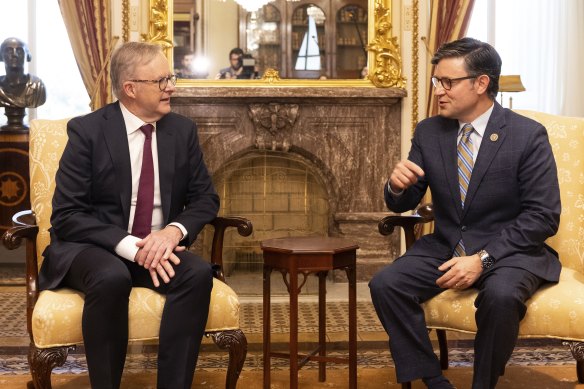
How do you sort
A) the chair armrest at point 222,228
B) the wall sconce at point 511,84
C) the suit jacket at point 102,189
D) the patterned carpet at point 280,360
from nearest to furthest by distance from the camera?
the suit jacket at point 102,189 → the chair armrest at point 222,228 → the patterned carpet at point 280,360 → the wall sconce at point 511,84

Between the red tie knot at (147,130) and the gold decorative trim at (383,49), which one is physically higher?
the gold decorative trim at (383,49)

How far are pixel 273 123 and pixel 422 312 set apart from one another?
3004 millimetres

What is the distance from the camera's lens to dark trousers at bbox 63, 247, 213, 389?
115 inches

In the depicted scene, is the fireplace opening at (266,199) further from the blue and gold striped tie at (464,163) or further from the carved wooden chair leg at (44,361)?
the carved wooden chair leg at (44,361)

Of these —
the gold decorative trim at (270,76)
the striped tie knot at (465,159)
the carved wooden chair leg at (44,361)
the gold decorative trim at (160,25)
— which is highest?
the gold decorative trim at (160,25)

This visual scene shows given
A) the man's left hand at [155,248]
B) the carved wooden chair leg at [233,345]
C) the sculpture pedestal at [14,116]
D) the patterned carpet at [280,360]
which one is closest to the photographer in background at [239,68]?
the sculpture pedestal at [14,116]

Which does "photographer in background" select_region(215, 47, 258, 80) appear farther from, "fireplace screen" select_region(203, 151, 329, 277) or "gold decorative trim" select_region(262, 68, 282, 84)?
"fireplace screen" select_region(203, 151, 329, 277)

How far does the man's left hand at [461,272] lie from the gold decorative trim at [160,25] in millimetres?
3409

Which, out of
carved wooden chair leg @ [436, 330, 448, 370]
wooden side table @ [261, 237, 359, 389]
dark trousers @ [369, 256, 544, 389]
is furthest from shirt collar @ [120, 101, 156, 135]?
carved wooden chair leg @ [436, 330, 448, 370]

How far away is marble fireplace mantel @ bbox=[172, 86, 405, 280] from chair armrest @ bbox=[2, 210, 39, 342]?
2653 millimetres

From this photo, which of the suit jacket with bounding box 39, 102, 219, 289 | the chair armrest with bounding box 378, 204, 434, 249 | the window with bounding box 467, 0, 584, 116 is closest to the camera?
the suit jacket with bounding box 39, 102, 219, 289

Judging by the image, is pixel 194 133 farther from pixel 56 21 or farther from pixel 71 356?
pixel 56 21

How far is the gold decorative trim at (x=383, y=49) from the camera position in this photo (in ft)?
19.4

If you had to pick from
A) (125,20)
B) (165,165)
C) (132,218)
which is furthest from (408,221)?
(125,20)
